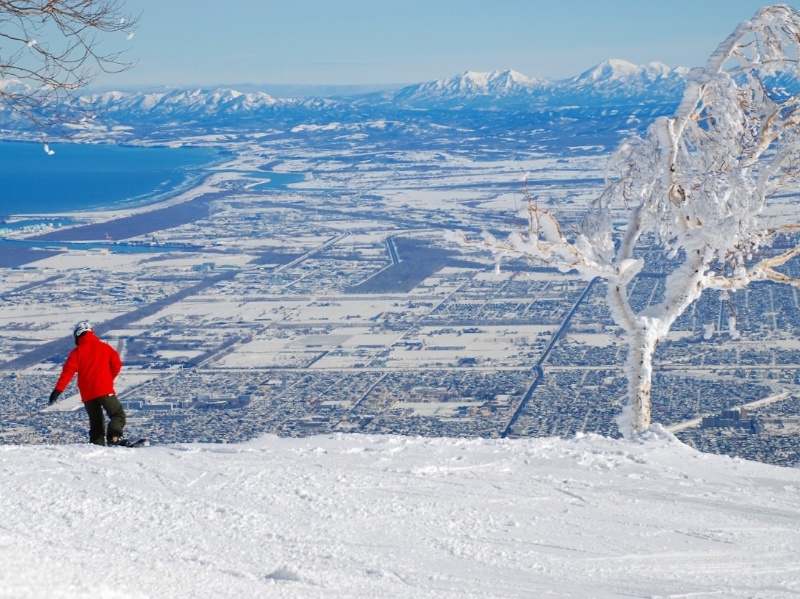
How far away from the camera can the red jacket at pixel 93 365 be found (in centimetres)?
805

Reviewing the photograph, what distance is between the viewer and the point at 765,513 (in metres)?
6.39

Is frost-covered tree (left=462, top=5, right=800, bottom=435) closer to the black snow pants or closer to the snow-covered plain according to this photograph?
the snow-covered plain

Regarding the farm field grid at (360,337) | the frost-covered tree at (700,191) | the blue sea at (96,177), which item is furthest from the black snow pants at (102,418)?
the blue sea at (96,177)

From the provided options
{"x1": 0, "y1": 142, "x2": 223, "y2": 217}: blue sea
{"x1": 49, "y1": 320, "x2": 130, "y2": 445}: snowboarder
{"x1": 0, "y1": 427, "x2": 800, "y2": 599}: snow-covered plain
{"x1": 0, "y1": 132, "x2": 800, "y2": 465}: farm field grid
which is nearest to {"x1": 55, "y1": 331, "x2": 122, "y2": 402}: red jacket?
{"x1": 49, "y1": 320, "x2": 130, "y2": 445}: snowboarder

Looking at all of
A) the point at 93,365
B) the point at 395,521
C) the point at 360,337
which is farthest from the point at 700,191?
the point at 360,337

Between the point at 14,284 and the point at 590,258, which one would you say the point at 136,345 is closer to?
the point at 14,284

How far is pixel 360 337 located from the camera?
3303 cm

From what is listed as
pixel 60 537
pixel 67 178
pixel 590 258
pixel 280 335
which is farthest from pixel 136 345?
pixel 67 178

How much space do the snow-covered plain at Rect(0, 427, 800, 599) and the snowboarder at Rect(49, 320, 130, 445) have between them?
0.45m

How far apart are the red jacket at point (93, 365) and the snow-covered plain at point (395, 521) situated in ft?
1.74

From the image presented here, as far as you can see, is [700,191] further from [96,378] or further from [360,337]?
[360,337]

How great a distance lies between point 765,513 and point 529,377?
20433mm

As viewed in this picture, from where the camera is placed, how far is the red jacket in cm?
805

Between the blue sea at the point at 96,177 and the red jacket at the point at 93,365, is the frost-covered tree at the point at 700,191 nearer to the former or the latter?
the red jacket at the point at 93,365
